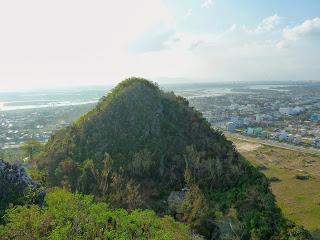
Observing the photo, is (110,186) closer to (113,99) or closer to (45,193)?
(45,193)

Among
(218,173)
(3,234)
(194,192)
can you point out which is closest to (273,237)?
(194,192)

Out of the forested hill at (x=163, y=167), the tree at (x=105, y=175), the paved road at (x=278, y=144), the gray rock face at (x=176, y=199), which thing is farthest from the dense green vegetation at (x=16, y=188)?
the paved road at (x=278, y=144)

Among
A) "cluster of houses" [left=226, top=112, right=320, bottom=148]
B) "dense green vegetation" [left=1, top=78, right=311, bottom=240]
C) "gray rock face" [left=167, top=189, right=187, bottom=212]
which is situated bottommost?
"cluster of houses" [left=226, top=112, right=320, bottom=148]

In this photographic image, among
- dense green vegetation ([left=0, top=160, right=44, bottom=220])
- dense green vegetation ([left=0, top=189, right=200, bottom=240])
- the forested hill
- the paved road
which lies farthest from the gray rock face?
the paved road

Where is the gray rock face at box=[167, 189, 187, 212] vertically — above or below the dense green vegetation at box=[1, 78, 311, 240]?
below

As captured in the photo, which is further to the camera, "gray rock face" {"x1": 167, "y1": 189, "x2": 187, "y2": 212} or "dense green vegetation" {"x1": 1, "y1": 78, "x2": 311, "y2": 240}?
"gray rock face" {"x1": 167, "y1": 189, "x2": 187, "y2": 212}

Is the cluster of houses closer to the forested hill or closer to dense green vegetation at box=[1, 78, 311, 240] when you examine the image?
dense green vegetation at box=[1, 78, 311, 240]
